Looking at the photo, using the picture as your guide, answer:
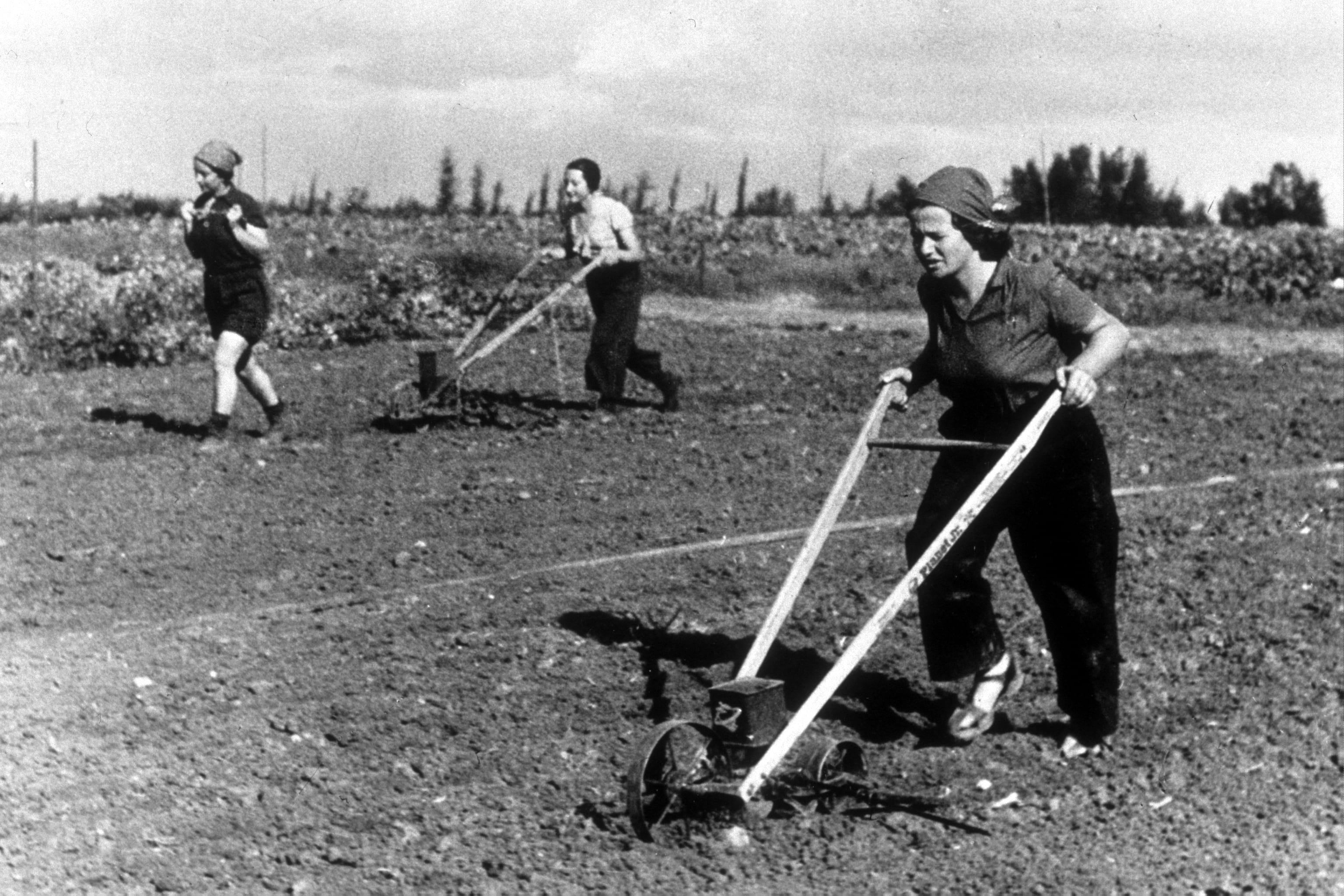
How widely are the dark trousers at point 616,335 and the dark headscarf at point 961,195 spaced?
5495mm

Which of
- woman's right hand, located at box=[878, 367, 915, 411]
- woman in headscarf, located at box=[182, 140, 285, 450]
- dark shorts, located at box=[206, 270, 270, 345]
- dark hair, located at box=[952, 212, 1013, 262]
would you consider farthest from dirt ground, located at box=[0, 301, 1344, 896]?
dark hair, located at box=[952, 212, 1013, 262]

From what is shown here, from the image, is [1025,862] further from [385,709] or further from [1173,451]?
[1173,451]

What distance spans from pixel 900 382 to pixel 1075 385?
65 cm

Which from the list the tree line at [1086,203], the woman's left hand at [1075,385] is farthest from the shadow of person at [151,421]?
the tree line at [1086,203]

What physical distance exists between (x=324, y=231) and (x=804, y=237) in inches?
417

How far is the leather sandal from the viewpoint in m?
5.00

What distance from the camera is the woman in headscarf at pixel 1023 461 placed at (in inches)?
177

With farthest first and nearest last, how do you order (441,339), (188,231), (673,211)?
(673,211) → (441,339) → (188,231)

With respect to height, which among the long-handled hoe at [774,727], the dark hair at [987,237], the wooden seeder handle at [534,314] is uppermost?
the dark hair at [987,237]

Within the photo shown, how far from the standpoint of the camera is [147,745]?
15.9ft

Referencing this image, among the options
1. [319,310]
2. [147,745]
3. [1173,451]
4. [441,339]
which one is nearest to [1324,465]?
[1173,451]

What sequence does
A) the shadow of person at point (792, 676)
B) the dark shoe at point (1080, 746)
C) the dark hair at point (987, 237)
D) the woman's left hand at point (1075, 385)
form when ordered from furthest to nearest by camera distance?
the shadow of person at point (792, 676)
the dark shoe at point (1080, 746)
the dark hair at point (987, 237)
the woman's left hand at point (1075, 385)

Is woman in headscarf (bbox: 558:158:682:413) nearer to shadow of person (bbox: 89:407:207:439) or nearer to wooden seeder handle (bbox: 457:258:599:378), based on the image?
wooden seeder handle (bbox: 457:258:599:378)

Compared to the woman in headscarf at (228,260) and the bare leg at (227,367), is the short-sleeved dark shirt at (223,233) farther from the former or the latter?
the bare leg at (227,367)
